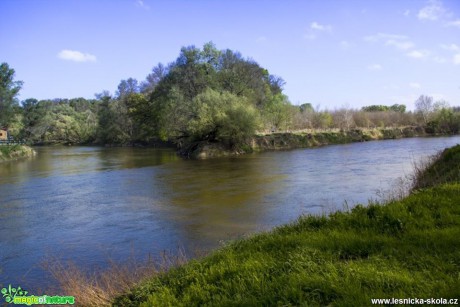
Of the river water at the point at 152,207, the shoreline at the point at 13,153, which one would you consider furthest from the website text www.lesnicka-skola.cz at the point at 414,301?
the shoreline at the point at 13,153

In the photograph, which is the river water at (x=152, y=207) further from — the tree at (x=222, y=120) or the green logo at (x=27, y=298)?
the tree at (x=222, y=120)

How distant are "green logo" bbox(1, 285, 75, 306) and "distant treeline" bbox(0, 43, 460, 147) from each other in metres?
38.7

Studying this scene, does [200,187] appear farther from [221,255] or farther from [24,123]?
[24,123]

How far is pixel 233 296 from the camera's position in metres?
5.61

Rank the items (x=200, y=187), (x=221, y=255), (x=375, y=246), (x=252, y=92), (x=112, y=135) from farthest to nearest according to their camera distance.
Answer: (x=112, y=135)
(x=252, y=92)
(x=200, y=187)
(x=221, y=255)
(x=375, y=246)

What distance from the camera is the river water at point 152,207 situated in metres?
11.9

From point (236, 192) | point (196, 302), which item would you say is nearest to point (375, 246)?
point (196, 302)

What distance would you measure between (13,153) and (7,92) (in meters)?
9.63

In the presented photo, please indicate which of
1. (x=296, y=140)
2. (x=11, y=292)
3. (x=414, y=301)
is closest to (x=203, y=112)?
(x=296, y=140)

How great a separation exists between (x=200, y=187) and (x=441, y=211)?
16731 mm

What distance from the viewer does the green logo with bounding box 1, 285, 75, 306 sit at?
7.16 metres

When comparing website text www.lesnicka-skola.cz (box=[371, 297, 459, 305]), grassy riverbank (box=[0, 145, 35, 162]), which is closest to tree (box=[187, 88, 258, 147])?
grassy riverbank (box=[0, 145, 35, 162])

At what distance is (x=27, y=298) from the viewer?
8.33 m

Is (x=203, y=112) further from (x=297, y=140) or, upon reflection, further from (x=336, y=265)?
(x=336, y=265)
